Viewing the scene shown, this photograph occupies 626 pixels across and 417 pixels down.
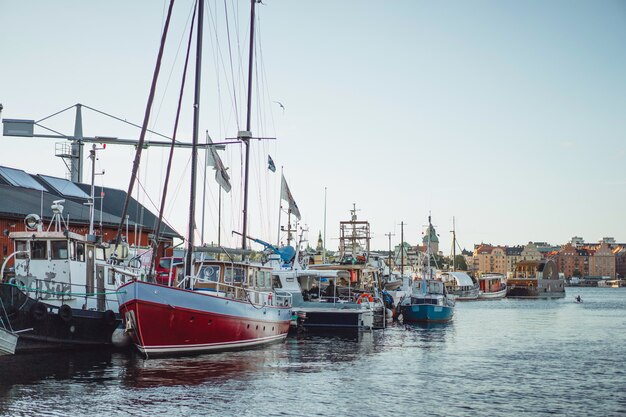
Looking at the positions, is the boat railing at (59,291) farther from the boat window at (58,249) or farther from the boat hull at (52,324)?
the boat window at (58,249)

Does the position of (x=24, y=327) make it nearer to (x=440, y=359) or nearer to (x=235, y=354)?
(x=235, y=354)

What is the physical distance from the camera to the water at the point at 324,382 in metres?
20.0

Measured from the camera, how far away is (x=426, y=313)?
189 feet

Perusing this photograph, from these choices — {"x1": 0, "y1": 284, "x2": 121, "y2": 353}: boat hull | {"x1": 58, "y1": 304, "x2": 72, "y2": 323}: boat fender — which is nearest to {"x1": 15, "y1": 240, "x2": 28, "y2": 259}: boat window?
{"x1": 0, "y1": 284, "x2": 121, "y2": 353}: boat hull

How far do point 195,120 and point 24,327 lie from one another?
11.6m

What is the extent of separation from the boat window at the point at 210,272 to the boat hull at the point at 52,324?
4503mm

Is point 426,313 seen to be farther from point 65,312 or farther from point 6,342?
point 6,342

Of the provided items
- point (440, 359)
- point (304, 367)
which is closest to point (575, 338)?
point (440, 359)

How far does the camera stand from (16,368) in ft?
82.9

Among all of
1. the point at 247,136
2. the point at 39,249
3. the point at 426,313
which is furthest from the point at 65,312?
the point at 426,313

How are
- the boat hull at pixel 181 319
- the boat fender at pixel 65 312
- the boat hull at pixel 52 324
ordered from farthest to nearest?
the boat fender at pixel 65 312 < the boat hull at pixel 52 324 < the boat hull at pixel 181 319

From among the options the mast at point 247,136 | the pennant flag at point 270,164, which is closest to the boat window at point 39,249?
the mast at point 247,136

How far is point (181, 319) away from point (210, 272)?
534 centimetres

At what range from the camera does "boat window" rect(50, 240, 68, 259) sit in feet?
103
